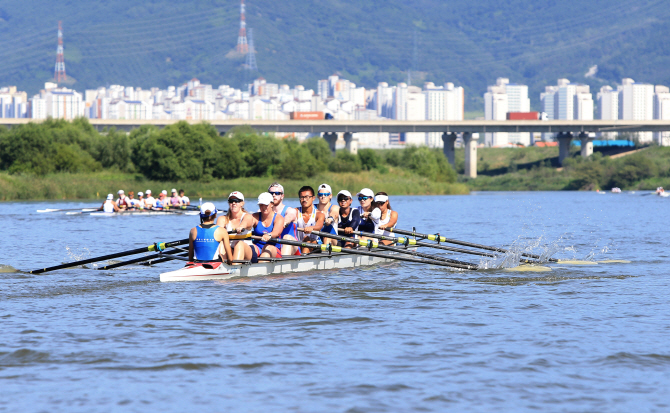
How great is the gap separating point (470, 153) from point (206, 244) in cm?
10101

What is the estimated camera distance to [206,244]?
40.1 ft

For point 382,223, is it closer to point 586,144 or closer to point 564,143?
point 586,144

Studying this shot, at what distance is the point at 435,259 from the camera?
47.0 ft

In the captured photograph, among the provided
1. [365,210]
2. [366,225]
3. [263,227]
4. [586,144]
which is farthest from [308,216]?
[586,144]

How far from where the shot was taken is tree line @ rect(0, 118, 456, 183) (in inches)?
2375

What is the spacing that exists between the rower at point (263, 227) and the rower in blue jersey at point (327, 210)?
189 centimetres

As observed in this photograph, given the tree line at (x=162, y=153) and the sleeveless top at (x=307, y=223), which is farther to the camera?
the tree line at (x=162, y=153)

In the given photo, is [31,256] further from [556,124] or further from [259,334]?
[556,124]

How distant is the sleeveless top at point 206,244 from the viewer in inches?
476

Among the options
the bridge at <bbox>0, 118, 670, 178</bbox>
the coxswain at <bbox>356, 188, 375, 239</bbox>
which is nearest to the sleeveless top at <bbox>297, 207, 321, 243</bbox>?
the coxswain at <bbox>356, 188, 375, 239</bbox>

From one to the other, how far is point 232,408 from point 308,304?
4.58 metres

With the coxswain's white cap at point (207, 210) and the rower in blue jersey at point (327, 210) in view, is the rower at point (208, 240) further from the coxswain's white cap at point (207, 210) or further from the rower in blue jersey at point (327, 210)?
the rower in blue jersey at point (327, 210)

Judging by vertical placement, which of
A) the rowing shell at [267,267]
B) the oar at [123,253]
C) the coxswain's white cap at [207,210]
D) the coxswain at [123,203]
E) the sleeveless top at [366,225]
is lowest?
the rowing shell at [267,267]

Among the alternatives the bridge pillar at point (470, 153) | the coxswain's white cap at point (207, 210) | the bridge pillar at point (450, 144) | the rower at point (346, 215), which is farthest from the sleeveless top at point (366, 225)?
the bridge pillar at point (450, 144)
